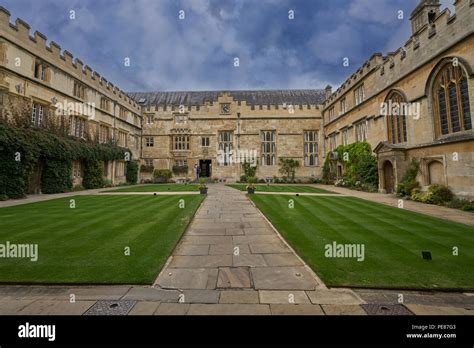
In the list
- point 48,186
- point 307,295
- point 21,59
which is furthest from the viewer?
point 48,186

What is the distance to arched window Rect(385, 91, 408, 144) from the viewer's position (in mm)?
13568

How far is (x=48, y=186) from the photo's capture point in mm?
14906

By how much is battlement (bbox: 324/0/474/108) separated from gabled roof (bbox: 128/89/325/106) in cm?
1447

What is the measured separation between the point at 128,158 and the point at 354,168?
22.5 metres

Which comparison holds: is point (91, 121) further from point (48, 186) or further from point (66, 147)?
point (48, 186)

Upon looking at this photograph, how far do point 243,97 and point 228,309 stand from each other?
32123 mm

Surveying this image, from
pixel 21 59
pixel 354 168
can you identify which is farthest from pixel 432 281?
pixel 21 59

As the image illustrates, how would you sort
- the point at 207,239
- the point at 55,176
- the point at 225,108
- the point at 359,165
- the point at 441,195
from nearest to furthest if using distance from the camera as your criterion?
1. the point at 207,239
2. the point at 441,195
3. the point at 55,176
4. the point at 359,165
5. the point at 225,108

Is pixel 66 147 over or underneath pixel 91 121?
underneath

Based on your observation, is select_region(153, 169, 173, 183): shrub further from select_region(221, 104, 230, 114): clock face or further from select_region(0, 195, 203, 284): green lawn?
select_region(0, 195, 203, 284): green lawn

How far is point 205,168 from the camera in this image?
1158 inches

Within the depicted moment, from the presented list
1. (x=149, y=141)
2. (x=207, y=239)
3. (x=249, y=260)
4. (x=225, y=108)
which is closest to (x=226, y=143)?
(x=225, y=108)

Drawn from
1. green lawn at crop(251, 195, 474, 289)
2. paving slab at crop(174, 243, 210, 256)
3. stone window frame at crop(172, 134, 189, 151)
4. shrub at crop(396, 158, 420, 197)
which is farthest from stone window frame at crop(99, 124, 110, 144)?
shrub at crop(396, 158, 420, 197)

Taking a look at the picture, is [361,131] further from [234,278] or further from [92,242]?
[92,242]
